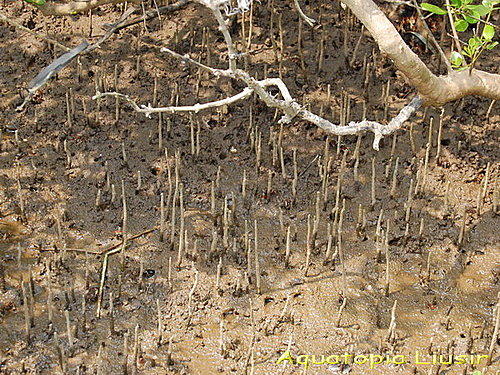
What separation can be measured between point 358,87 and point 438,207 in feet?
3.68

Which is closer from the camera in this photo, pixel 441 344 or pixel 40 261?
pixel 441 344

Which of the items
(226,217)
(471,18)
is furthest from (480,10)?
(226,217)

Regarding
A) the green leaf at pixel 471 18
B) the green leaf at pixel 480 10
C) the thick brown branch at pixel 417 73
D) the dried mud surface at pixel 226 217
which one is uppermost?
the green leaf at pixel 480 10

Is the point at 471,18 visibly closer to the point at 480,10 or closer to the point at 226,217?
the point at 480,10

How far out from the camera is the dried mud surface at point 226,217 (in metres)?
3.85

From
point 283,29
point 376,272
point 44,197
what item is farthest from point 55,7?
point 376,272

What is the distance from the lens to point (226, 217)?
4.41 meters

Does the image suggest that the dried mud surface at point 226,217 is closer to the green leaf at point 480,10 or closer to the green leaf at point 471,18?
the green leaf at point 471,18

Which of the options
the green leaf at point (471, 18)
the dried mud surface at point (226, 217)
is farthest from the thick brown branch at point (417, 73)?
the dried mud surface at point (226, 217)

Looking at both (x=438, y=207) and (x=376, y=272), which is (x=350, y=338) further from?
(x=438, y=207)

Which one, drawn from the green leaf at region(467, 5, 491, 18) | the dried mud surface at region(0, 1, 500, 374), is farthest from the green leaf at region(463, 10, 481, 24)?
the dried mud surface at region(0, 1, 500, 374)

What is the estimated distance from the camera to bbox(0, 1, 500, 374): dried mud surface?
12.6ft

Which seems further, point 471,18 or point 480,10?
point 471,18

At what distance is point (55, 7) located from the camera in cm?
445
